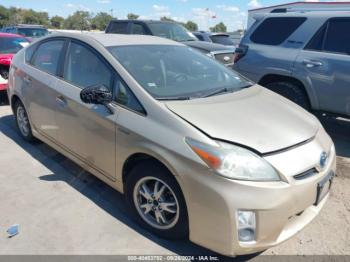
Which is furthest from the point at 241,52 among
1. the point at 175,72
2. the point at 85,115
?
the point at 85,115

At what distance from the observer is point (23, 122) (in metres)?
5.06

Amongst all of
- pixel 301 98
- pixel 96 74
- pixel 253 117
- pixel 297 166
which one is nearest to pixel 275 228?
pixel 297 166

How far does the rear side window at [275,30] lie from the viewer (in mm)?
5546

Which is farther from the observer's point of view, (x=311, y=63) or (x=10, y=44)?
(x=10, y=44)

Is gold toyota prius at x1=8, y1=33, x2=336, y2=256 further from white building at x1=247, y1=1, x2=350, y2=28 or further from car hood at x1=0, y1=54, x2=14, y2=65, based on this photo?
car hood at x1=0, y1=54, x2=14, y2=65

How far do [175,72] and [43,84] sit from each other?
5.57 ft

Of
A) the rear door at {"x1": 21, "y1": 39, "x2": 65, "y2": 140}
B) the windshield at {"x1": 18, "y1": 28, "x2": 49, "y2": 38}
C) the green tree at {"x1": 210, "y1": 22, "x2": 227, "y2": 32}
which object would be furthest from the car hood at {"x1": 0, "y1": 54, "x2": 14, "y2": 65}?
the green tree at {"x1": 210, "y1": 22, "x2": 227, "y2": 32}

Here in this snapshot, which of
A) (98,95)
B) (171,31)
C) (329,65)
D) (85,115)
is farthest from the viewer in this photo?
(171,31)

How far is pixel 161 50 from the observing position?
384 cm

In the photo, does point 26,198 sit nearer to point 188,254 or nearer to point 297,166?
point 188,254

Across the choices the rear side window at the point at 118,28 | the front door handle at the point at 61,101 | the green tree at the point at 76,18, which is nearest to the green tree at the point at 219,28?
the green tree at the point at 76,18

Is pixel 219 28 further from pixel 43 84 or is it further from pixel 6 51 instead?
pixel 43 84

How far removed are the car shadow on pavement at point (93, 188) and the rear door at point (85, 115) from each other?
37 cm

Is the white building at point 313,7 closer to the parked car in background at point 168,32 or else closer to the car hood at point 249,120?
the parked car in background at point 168,32
